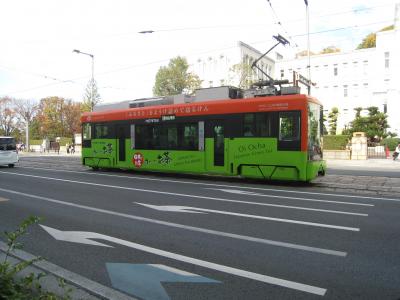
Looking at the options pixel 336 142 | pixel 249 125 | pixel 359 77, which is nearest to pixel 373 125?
Answer: pixel 336 142

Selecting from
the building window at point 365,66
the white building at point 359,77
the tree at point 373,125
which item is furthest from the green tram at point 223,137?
the building window at point 365,66

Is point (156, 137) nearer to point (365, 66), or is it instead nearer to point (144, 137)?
point (144, 137)

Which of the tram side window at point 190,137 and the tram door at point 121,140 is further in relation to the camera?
the tram door at point 121,140

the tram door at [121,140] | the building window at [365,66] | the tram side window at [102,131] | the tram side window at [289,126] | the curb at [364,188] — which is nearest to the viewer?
the curb at [364,188]

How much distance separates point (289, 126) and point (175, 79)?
159 ft

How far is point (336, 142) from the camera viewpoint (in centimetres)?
3406

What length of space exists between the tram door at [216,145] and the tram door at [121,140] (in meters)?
5.03

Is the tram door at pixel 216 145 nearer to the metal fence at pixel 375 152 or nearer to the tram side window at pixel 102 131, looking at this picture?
the tram side window at pixel 102 131

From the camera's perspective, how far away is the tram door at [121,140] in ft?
61.7

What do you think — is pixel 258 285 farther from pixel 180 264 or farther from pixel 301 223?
pixel 301 223

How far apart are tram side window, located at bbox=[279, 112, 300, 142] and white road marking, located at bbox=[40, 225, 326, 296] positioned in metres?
8.11

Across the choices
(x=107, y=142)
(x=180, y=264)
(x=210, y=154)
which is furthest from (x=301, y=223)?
(x=107, y=142)

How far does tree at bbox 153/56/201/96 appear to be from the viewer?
5926cm

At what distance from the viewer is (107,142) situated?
19641 millimetres
